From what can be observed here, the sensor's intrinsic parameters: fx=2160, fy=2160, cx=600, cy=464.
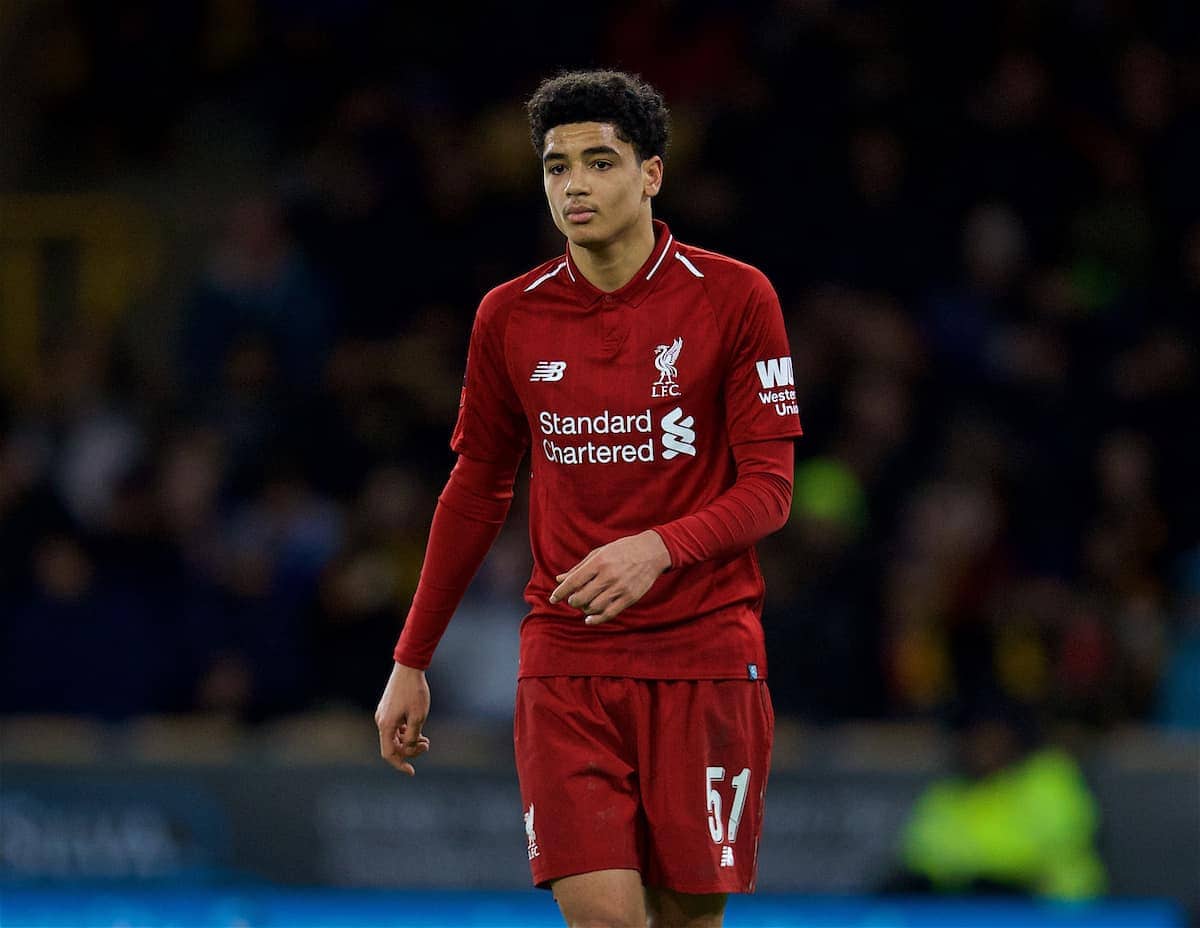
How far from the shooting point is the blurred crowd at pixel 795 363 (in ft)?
30.7

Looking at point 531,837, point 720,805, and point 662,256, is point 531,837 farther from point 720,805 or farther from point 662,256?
point 662,256

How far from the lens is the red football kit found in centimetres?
447

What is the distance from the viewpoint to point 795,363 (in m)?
10.1

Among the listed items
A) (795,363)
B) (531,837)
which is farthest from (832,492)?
(531,837)

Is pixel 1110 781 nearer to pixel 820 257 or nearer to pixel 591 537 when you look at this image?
pixel 820 257

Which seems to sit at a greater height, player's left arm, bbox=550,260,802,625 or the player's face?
the player's face

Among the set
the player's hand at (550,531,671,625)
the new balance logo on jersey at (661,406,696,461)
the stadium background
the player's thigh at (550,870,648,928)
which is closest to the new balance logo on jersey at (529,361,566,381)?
the new balance logo on jersey at (661,406,696,461)

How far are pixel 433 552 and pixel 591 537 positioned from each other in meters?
0.45

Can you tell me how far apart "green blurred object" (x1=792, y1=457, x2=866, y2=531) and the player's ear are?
5.15 meters

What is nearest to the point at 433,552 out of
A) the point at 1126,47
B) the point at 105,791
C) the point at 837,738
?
the point at 837,738

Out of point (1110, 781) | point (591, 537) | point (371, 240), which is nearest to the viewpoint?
point (591, 537)

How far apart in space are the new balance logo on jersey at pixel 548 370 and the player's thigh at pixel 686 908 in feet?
3.61

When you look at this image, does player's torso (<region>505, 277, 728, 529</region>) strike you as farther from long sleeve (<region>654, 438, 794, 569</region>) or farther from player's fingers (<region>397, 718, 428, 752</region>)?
player's fingers (<region>397, 718, 428, 752</region>)

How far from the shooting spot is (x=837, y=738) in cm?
897
